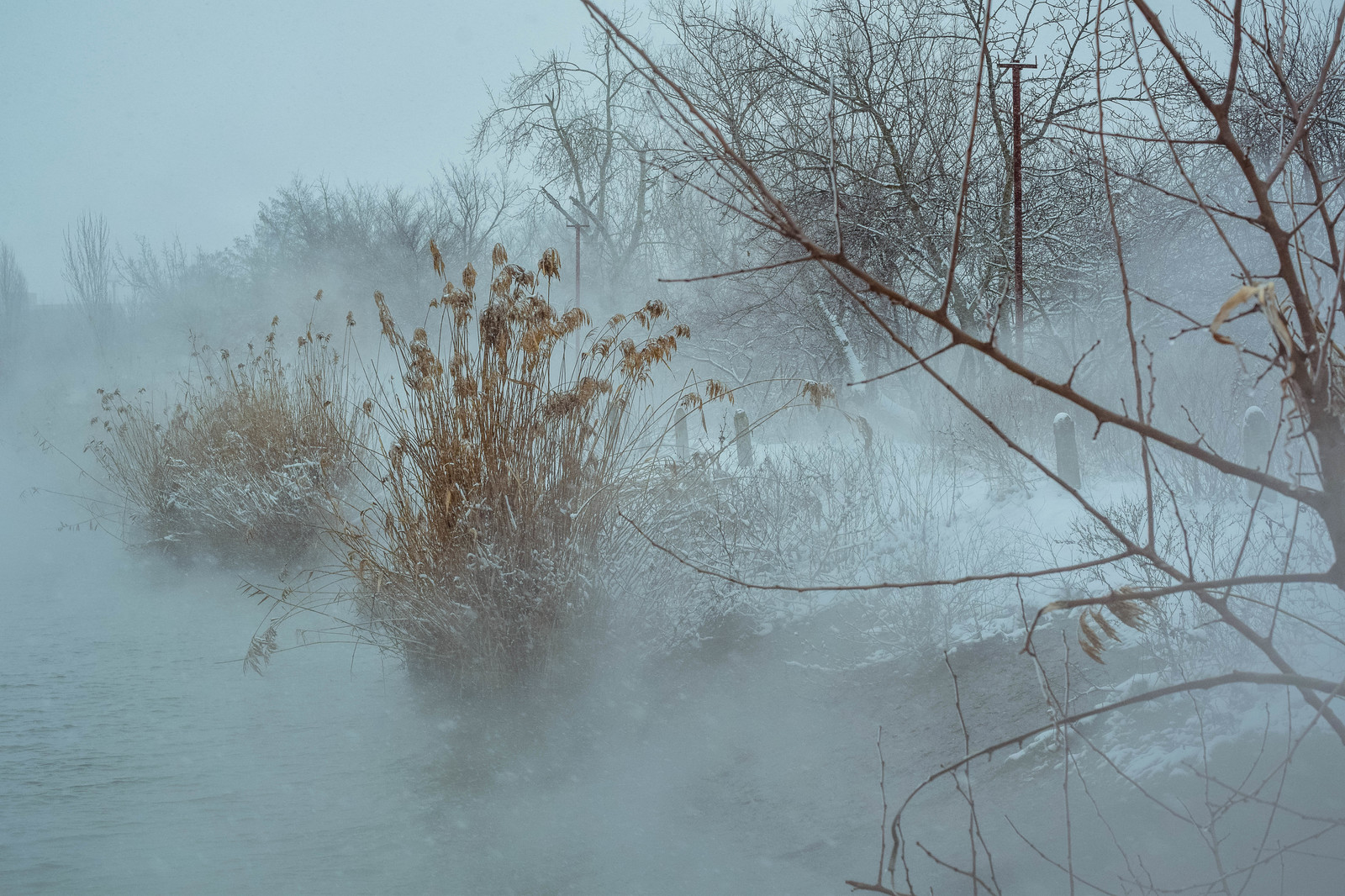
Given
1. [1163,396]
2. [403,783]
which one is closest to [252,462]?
[403,783]

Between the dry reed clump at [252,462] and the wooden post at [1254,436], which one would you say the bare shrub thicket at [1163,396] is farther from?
the dry reed clump at [252,462]

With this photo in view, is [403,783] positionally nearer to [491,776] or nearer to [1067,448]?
[491,776]

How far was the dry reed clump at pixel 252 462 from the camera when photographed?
17.5 feet

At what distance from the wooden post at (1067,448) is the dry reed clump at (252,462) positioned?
12.8 ft

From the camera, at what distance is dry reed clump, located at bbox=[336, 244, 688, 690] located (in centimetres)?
311

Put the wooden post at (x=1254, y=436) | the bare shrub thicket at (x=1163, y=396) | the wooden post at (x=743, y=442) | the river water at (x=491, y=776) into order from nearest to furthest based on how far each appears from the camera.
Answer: the bare shrub thicket at (x=1163, y=396) → the river water at (x=491, y=776) → the wooden post at (x=1254, y=436) → the wooden post at (x=743, y=442)

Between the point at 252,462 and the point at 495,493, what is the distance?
3.21 metres

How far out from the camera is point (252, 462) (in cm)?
557

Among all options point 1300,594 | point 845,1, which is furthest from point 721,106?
point 1300,594

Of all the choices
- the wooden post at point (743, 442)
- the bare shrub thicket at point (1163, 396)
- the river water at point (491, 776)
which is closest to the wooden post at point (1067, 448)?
the bare shrub thicket at point (1163, 396)

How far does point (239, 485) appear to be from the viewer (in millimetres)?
5379

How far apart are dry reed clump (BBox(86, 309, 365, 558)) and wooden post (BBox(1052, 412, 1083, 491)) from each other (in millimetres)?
3904

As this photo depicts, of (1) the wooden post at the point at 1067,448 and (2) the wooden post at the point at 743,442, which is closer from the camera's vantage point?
(1) the wooden post at the point at 1067,448

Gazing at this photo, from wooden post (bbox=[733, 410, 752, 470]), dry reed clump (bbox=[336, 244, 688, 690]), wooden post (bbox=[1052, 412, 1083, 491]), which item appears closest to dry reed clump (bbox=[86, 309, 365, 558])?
dry reed clump (bbox=[336, 244, 688, 690])
